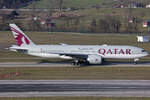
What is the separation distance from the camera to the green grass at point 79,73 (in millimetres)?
47438

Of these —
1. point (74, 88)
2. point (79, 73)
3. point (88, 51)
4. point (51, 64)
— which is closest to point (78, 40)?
point (88, 51)

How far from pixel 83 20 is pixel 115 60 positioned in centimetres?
9806

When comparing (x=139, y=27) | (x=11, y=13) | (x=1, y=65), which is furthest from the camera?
(x=11, y=13)

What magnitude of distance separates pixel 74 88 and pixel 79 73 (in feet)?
36.2

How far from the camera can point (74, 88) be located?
39.8 meters

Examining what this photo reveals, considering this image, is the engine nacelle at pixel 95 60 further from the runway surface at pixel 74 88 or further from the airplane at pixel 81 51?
the runway surface at pixel 74 88

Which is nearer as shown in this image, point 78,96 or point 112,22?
point 78,96

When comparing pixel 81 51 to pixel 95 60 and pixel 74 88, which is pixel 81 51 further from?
pixel 74 88

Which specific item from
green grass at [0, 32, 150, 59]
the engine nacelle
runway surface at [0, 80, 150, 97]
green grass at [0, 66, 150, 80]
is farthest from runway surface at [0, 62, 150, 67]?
green grass at [0, 32, 150, 59]

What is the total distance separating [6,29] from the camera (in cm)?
13788

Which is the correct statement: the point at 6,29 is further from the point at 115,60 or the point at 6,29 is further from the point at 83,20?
the point at 115,60

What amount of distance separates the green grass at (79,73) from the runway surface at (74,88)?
2.95 metres

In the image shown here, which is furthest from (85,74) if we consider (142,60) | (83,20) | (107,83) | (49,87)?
(83,20)

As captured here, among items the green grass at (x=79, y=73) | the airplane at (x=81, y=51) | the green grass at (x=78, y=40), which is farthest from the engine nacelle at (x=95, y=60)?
the green grass at (x=78, y=40)
